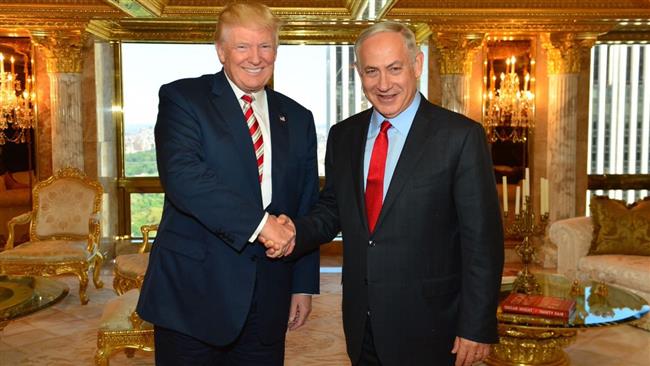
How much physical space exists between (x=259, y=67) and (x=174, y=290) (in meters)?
0.77

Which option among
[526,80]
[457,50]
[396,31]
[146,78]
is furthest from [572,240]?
[146,78]

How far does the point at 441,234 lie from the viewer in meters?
2.25

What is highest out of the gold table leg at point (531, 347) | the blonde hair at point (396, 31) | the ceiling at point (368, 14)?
the ceiling at point (368, 14)

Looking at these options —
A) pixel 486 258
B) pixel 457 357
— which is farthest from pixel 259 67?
pixel 457 357

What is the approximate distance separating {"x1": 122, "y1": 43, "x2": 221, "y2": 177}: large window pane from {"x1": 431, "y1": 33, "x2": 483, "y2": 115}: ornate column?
285cm

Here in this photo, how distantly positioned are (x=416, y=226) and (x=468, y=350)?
425 mm

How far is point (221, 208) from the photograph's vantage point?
7.05 ft

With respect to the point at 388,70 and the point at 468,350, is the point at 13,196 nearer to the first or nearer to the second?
the point at 388,70

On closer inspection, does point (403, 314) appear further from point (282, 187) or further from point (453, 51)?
point (453, 51)

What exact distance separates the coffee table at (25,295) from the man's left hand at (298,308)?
1.73 meters

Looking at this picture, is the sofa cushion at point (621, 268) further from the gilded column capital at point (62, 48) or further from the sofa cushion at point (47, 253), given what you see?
the gilded column capital at point (62, 48)

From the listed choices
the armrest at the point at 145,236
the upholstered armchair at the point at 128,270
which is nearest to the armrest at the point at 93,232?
the armrest at the point at 145,236

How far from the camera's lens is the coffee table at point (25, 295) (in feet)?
12.1

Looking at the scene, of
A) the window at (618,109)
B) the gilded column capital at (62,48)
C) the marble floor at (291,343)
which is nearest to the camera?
the marble floor at (291,343)
